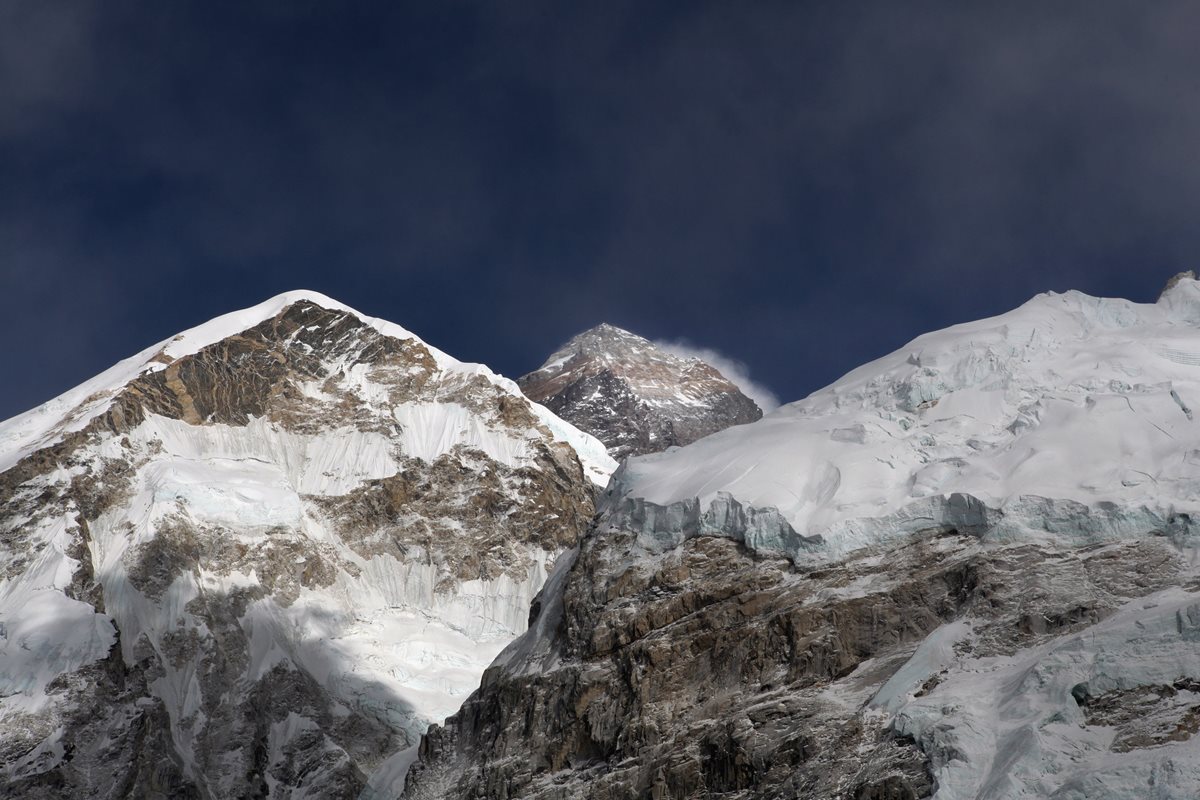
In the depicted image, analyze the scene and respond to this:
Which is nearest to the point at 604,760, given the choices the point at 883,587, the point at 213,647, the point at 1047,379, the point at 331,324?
A: the point at 883,587

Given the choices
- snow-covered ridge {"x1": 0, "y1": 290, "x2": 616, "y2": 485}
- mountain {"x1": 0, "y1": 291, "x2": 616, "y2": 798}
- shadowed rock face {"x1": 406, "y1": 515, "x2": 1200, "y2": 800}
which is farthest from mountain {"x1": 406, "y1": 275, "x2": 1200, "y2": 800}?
snow-covered ridge {"x1": 0, "y1": 290, "x2": 616, "y2": 485}

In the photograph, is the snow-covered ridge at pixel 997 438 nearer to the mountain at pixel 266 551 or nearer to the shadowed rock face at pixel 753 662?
the shadowed rock face at pixel 753 662

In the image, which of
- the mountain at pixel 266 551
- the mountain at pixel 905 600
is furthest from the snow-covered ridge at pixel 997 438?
the mountain at pixel 266 551

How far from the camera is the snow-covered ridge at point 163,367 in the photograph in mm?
166875

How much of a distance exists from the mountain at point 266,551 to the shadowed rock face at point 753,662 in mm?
29816

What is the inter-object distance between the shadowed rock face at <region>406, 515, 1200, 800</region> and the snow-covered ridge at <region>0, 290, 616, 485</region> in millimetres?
95207

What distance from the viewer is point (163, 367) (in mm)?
173875

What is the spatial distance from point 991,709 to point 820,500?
19.1 metres

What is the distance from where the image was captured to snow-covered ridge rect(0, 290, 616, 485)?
166875mm

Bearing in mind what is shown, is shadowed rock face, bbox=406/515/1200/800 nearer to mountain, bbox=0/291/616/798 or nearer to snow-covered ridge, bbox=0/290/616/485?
mountain, bbox=0/291/616/798

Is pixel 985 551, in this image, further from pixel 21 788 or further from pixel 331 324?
pixel 331 324

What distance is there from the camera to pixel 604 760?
2867 inches

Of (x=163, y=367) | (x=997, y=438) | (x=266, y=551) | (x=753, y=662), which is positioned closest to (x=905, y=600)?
(x=753, y=662)

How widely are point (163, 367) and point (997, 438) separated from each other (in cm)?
11460
